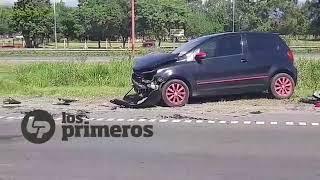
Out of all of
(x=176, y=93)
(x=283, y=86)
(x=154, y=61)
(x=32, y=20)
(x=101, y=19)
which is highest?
(x=101, y=19)

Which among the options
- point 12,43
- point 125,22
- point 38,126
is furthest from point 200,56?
point 12,43

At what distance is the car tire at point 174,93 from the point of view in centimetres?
1334

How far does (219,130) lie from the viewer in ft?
33.6

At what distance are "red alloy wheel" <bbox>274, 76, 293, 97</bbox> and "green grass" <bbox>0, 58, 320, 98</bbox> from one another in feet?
6.86

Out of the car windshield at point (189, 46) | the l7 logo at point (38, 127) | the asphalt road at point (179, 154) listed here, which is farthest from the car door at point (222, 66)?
the l7 logo at point (38, 127)

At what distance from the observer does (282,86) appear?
14.2 meters

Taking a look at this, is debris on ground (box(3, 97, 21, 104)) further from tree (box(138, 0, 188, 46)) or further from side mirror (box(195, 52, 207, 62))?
tree (box(138, 0, 188, 46))

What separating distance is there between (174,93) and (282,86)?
2.95m

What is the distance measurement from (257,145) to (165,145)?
1459 mm

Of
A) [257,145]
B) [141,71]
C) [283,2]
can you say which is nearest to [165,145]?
[257,145]

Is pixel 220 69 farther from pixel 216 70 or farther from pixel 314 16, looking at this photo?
pixel 314 16

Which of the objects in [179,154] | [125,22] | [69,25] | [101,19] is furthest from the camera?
[69,25]

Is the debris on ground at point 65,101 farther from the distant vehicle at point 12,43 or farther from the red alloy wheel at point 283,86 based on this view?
the distant vehicle at point 12,43

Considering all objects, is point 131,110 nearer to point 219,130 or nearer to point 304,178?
point 219,130
